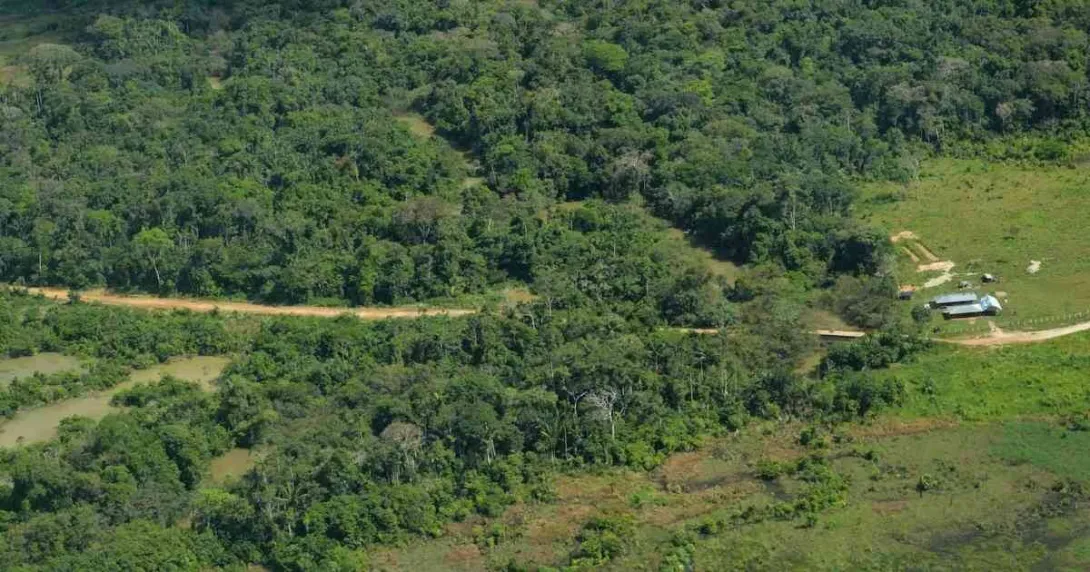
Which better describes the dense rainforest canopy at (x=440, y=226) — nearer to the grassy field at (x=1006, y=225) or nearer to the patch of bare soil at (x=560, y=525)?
the patch of bare soil at (x=560, y=525)

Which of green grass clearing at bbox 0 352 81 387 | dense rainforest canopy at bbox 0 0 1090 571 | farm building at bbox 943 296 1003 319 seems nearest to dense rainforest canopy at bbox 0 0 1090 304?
dense rainforest canopy at bbox 0 0 1090 571

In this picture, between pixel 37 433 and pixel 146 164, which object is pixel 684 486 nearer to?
pixel 37 433

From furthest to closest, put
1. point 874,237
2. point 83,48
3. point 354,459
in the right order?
point 83,48, point 874,237, point 354,459

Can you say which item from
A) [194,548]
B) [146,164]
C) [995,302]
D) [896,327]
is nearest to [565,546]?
[194,548]

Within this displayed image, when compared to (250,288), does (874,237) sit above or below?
above

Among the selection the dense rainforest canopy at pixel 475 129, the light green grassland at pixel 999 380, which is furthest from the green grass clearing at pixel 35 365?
the light green grassland at pixel 999 380

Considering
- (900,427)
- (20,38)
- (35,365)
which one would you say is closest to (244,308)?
(35,365)

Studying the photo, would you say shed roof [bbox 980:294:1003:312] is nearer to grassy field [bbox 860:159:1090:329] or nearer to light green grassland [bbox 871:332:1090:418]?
grassy field [bbox 860:159:1090:329]
